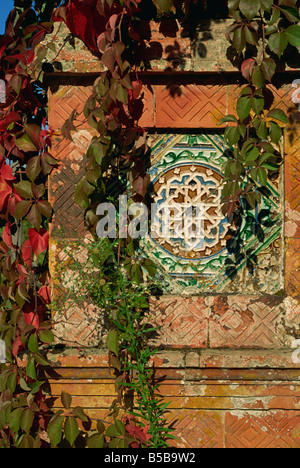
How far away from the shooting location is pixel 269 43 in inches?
88.1

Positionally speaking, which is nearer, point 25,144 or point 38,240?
point 25,144

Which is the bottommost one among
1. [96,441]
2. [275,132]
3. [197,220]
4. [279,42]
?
[96,441]

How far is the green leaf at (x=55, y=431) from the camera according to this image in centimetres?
216

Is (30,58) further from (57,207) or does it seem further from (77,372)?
(77,372)

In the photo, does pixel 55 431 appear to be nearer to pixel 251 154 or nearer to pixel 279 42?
pixel 251 154

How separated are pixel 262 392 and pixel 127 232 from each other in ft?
3.33

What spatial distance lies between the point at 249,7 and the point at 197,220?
1.02 meters

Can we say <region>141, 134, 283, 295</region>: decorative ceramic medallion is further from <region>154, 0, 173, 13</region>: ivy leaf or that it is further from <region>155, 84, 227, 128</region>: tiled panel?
<region>154, 0, 173, 13</region>: ivy leaf

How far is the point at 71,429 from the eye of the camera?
217 centimetres

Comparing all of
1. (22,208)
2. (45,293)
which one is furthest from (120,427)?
(22,208)

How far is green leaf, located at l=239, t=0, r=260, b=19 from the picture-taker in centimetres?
215

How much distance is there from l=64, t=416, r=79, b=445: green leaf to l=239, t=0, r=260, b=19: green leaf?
202 cm

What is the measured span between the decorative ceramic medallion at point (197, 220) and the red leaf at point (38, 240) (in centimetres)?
50
